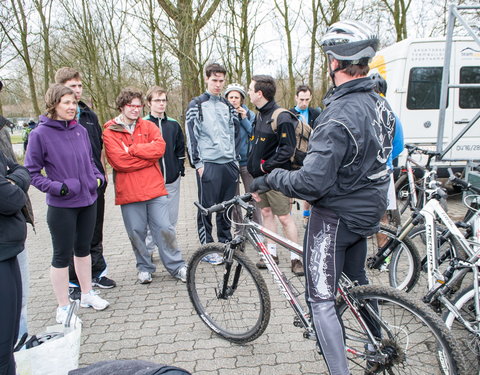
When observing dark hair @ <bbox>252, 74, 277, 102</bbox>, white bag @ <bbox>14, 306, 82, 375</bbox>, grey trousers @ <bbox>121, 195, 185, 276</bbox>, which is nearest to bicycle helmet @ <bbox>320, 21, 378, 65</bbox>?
dark hair @ <bbox>252, 74, 277, 102</bbox>

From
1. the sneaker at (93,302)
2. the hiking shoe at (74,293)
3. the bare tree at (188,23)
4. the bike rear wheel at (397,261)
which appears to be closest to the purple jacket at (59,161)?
the sneaker at (93,302)

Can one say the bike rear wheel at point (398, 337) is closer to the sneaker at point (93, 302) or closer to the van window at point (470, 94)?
the sneaker at point (93, 302)

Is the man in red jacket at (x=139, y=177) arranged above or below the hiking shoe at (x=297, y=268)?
above

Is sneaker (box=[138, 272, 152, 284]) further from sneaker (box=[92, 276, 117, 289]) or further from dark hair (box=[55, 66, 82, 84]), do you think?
dark hair (box=[55, 66, 82, 84])

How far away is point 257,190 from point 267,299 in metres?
0.82

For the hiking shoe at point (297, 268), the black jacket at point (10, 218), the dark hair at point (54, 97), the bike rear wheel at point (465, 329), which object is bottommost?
the hiking shoe at point (297, 268)

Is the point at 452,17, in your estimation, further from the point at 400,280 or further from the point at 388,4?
the point at 388,4

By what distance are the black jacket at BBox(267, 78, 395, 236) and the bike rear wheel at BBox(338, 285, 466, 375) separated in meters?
0.41

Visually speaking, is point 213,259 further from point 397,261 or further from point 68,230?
point 397,261

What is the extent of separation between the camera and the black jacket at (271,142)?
378 cm

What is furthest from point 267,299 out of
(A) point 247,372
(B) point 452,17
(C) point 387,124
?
(B) point 452,17

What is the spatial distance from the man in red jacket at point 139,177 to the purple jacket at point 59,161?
53 centimetres

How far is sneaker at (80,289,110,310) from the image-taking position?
3578mm

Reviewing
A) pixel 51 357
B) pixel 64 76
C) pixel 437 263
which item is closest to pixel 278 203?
pixel 437 263
